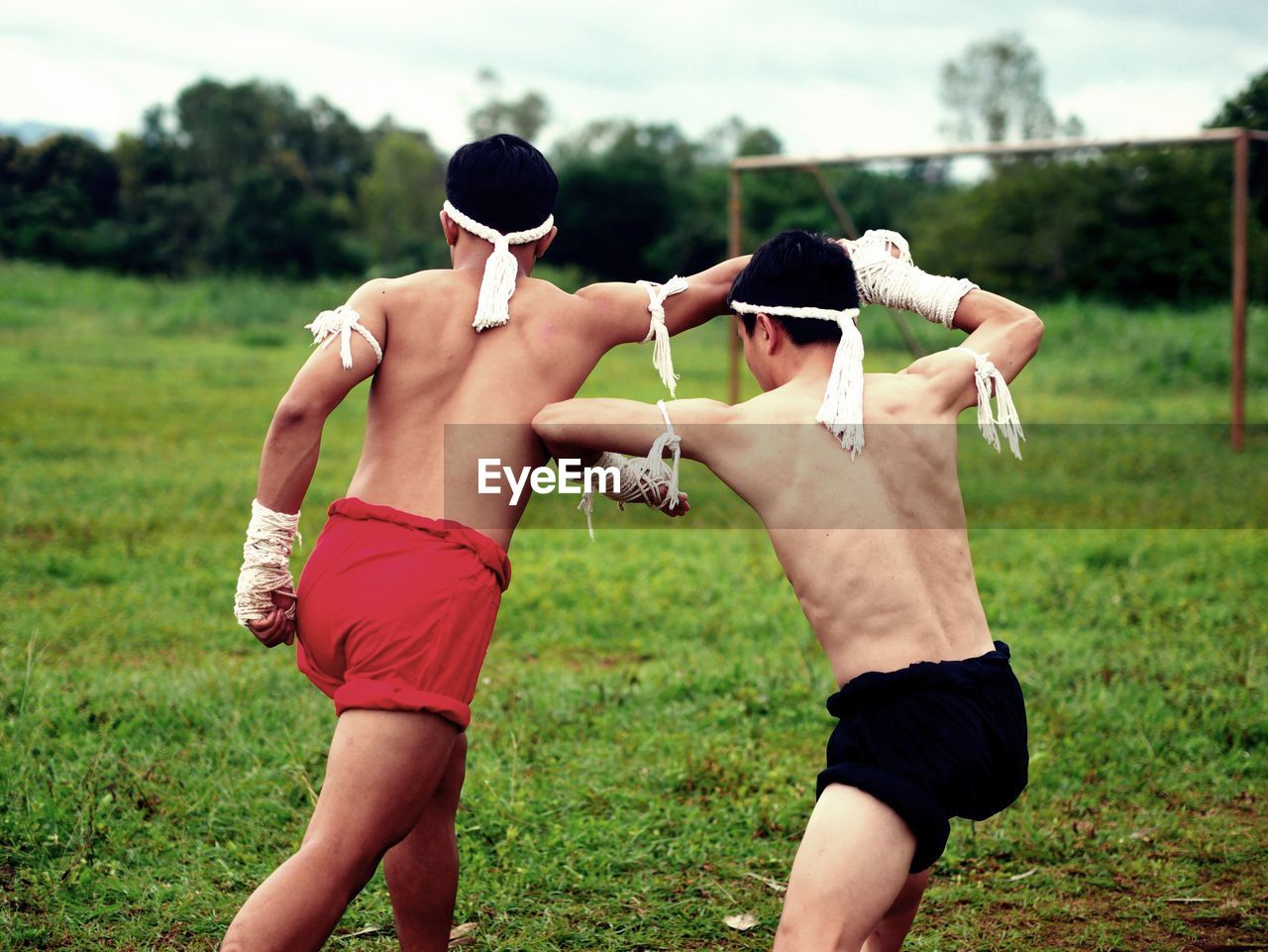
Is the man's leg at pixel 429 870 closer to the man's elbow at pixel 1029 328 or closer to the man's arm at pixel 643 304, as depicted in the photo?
the man's arm at pixel 643 304

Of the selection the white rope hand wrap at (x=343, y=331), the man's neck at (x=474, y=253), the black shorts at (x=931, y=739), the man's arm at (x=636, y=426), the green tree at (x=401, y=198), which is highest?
the green tree at (x=401, y=198)

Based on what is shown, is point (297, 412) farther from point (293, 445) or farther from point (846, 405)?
point (846, 405)

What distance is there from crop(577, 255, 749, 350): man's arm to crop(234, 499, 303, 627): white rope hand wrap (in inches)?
32.0

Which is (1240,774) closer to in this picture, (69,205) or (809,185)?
(69,205)

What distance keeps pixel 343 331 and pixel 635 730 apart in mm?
2635

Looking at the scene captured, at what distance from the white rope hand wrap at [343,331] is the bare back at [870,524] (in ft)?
2.41

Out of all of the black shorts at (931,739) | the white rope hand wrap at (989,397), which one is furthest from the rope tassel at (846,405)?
the black shorts at (931,739)

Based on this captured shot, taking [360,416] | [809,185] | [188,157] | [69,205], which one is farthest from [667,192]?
[360,416]

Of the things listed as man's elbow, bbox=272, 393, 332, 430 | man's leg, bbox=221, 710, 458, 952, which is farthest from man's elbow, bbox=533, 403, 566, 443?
man's leg, bbox=221, 710, 458, 952

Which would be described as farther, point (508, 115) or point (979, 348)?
point (508, 115)

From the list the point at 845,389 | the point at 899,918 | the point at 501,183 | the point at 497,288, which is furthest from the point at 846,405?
the point at 899,918

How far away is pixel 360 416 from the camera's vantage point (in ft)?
43.6

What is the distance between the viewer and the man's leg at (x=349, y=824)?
2.45 meters

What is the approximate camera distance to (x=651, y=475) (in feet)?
9.22
